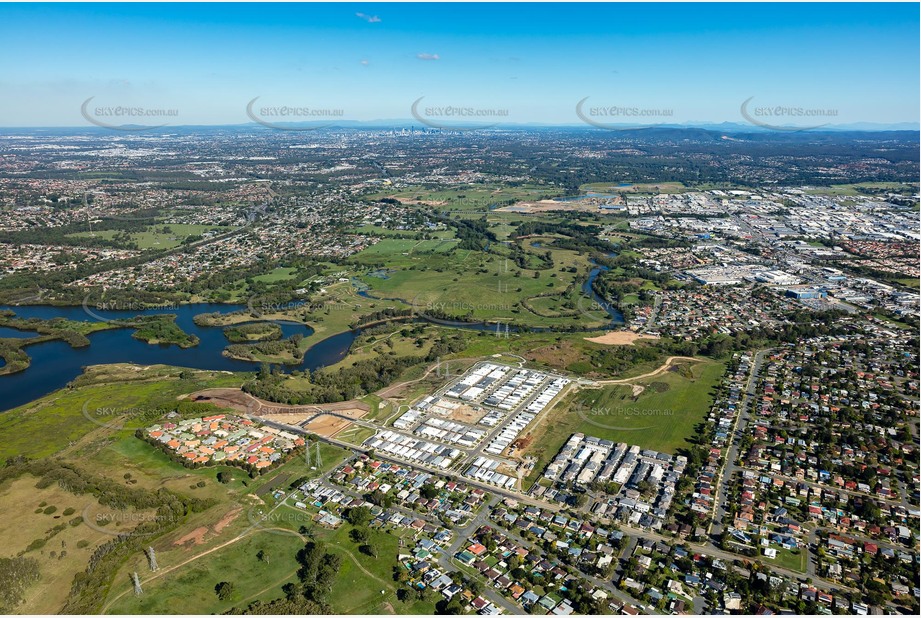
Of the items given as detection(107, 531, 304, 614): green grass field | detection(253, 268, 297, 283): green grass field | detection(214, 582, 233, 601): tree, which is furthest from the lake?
detection(214, 582, 233, 601): tree

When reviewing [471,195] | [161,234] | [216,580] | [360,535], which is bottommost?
[216,580]

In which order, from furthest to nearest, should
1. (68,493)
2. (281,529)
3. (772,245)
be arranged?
(772,245), (68,493), (281,529)

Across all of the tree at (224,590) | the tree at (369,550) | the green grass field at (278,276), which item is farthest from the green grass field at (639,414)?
the green grass field at (278,276)

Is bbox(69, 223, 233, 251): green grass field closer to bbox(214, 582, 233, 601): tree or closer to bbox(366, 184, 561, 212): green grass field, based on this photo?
bbox(366, 184, 561, 212): green grass field

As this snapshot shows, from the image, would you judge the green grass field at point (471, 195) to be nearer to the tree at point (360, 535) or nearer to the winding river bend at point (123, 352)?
the winding river bend at point (123, 352)

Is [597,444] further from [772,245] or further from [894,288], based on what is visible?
[772,245]

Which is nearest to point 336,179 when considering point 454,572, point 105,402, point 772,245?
point 772,245

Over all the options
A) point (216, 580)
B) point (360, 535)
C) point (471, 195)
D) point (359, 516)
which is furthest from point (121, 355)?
point (471, 195)

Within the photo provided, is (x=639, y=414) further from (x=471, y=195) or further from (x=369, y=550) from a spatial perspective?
(x=471, y=195)
